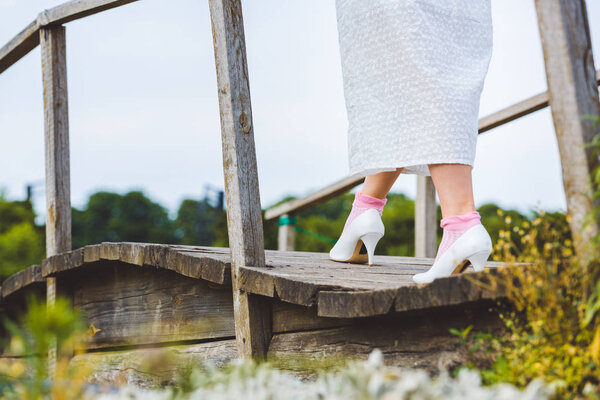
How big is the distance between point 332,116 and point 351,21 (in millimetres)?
5487

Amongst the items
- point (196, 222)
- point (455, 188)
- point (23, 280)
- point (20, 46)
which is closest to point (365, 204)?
point (455, 188)

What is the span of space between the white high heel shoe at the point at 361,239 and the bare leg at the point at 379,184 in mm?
57

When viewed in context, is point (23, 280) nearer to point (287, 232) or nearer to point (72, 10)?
point (72, 10)

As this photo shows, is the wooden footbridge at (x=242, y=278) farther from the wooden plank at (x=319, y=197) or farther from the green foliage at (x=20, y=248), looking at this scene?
the green foliage at (x=20, y=248)

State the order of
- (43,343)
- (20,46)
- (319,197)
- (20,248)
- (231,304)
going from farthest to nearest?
(20,248) → (319,197) → (20,46) → (231,304) → (43,343)

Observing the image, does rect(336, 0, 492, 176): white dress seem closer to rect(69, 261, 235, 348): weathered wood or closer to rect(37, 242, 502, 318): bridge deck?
rect(37, 242, 502, 318): bridge deck

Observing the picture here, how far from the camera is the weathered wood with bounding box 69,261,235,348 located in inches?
89.7

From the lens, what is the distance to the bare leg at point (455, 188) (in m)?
1.81

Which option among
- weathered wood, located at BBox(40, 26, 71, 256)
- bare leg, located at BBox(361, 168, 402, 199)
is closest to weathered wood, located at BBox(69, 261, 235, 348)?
weathered wood, located at BBox(40, 26, 71, 256)

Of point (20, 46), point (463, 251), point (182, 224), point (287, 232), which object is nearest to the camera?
point (463, 251)

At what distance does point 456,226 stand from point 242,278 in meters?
0.62

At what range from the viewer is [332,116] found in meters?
7.50

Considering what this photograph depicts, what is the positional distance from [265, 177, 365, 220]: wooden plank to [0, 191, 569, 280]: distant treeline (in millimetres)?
198

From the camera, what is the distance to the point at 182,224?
2300 centimetres
